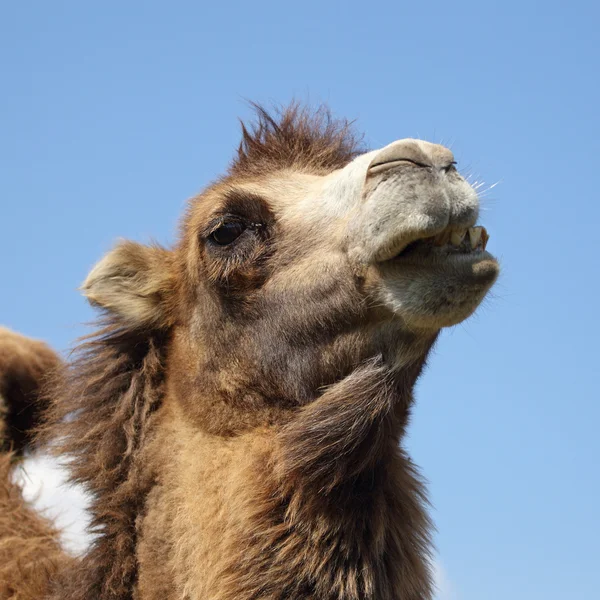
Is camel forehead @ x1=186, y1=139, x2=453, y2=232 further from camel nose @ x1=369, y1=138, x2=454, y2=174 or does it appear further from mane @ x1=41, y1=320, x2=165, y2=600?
mane @ x1=41, y1=320, x2=165, y2=600

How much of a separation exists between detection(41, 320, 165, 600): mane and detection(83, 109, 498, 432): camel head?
168mm

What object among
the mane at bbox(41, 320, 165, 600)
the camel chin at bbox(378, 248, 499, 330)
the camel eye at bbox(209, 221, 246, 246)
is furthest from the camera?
the camel eye at bbox(209, 221, 246, 246)

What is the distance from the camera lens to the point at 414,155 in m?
4.60

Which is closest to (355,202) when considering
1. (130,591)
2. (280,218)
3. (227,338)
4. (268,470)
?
(280,218)

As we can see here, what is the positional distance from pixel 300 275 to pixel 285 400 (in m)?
0.68

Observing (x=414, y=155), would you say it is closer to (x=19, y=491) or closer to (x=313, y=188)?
(x=313, y=188)

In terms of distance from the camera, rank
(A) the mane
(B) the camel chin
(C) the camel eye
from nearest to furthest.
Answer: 1. (B) the camel chin
2. (A) the mane
3. (C) the camel eye

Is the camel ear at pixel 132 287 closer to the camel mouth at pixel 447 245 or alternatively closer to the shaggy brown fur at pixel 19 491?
the shaggy brown fur at pixel 19 491

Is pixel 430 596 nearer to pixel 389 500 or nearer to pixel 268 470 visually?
pixel 389 500

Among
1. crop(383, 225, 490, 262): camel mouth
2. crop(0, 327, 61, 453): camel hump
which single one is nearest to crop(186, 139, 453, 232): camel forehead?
crop(383, 225, 490, 262): camel mouth

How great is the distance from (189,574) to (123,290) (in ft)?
6.14

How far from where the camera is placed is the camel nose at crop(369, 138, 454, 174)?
15.1 ft

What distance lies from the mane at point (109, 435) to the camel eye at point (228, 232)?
806 millimetres

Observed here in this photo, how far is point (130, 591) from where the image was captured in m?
4.98
